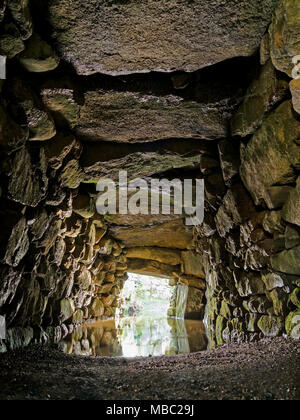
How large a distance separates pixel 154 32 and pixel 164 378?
8.07ft

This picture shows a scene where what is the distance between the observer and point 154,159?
14.1ft

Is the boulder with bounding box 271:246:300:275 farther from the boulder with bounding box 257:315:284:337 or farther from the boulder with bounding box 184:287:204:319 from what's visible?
the boulder with bounding box 184:287:204:319

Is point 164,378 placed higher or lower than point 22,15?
lower

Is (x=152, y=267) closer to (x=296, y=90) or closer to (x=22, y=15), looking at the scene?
(x=296, y=90)

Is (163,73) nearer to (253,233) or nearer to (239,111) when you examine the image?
(239,111)

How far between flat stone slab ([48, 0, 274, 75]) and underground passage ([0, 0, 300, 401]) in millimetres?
10

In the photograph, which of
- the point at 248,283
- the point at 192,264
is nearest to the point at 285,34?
the point at 248,283

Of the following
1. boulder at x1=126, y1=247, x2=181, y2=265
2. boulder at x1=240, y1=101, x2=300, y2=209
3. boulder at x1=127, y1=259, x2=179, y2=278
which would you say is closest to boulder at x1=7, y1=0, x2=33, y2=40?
boulder at x1=240, y1=101, x2=300, y2=209

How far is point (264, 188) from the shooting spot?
3051 mm

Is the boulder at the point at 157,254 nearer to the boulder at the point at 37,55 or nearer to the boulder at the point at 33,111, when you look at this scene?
the boulder at the point at 33,111

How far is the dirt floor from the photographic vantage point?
1626 millimetres

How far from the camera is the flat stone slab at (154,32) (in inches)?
83.4

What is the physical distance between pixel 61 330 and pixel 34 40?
4.38m

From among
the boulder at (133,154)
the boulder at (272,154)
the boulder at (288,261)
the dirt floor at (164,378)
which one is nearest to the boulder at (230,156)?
the boulder at (272,154)
